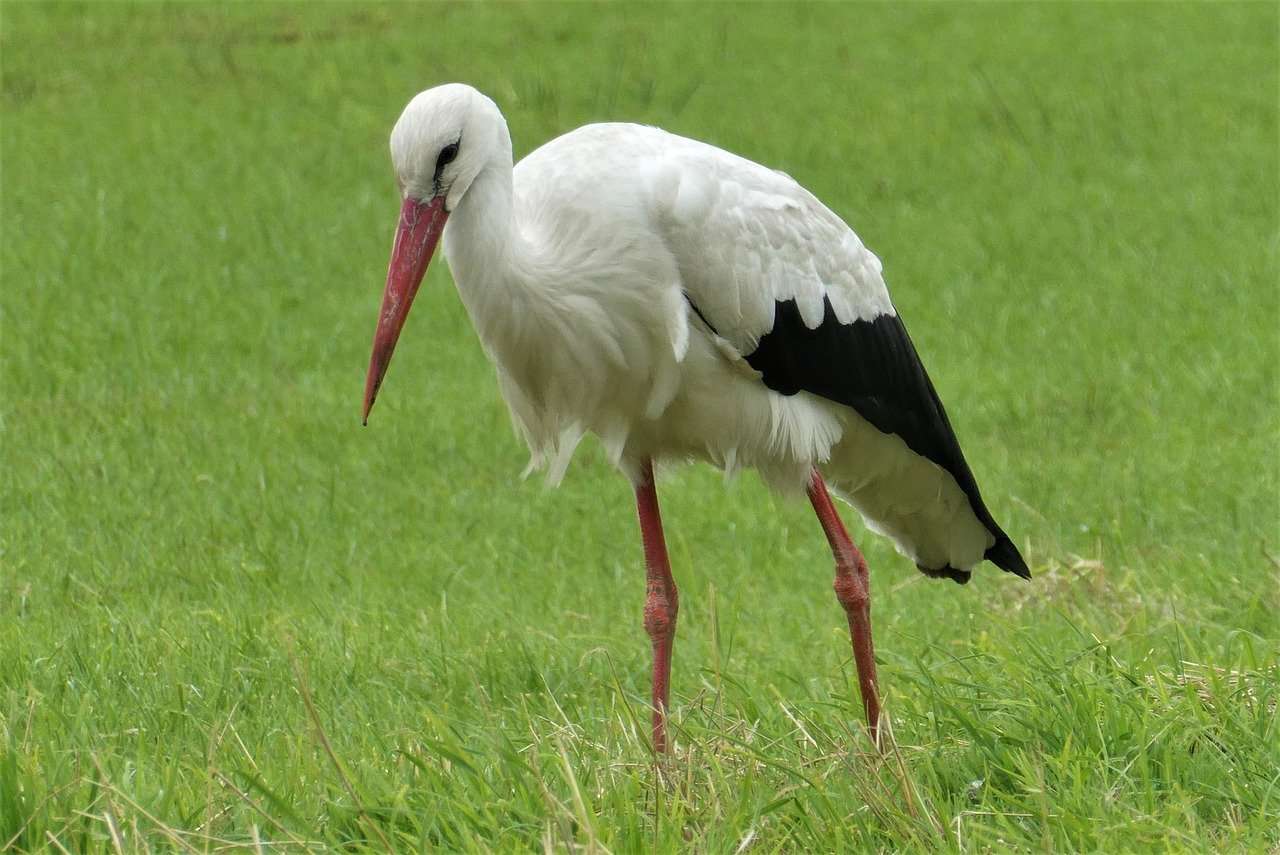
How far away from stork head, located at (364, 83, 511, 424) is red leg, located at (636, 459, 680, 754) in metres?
1.06

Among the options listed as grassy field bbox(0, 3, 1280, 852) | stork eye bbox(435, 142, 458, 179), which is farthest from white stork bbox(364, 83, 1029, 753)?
grassy field bbox(0, 3, 1280, 852)

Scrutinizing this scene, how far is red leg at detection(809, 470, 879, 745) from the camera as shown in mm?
4547

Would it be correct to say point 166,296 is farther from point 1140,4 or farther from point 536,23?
point 1140,4

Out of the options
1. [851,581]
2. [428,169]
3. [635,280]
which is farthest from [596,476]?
[428,169]

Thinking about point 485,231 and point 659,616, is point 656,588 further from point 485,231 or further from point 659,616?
point 485,231

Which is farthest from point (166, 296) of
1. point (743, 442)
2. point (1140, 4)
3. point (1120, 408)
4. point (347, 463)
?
point (1140, 4)

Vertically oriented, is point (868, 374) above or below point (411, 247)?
below

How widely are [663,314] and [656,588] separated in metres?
0.97

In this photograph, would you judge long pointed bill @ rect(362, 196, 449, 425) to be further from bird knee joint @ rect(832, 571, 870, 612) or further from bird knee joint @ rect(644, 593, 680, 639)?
bird knee joint @ rect(832, 571, 870, 612)

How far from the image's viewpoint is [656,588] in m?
4.87

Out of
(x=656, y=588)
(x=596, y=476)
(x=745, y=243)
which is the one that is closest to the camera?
(x=745, y=243)

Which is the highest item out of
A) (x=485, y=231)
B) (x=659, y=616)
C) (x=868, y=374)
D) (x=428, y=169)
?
(x=428, y=169)

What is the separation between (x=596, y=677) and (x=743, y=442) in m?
0.80

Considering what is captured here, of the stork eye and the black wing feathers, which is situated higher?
the stork eye
